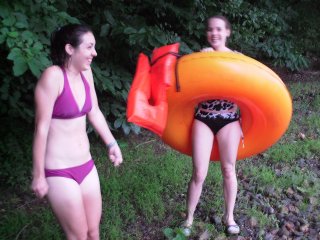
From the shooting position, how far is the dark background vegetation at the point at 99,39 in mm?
2768

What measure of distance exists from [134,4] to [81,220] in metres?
3.01

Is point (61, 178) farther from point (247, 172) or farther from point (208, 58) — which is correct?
point (247, 172)

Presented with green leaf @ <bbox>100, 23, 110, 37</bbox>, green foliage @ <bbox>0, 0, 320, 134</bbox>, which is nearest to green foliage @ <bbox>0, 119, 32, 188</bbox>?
green foliage @ <bbox>0, 0, 320, 134</bbox>

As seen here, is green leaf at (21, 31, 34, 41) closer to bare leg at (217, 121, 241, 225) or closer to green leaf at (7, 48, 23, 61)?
green leaf at (7, 48, 23, 61)


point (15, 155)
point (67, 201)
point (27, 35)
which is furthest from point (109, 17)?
point (67, 201)

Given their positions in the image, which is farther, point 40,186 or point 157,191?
point 157,191

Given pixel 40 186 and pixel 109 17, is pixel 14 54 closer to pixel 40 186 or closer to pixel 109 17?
pixel 40 186

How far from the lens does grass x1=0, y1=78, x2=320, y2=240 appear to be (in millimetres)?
3254

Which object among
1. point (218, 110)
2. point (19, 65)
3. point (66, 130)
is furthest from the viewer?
point (218, 110)

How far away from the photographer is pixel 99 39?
4.19m

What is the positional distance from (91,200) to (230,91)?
1.10m

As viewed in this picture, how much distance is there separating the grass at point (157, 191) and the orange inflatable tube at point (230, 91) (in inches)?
31.6

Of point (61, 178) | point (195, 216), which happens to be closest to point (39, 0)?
point (61, 178)

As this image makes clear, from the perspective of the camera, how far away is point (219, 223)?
3.34 meters
